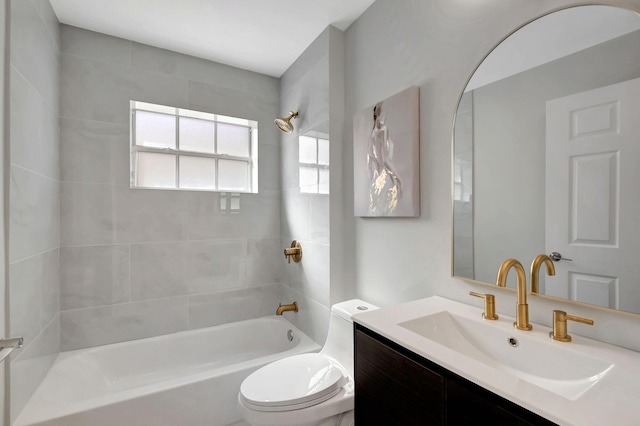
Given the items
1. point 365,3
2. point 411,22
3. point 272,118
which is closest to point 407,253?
point 411,22

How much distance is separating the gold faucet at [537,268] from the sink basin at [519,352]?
153 mm

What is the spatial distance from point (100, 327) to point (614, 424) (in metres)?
2.44

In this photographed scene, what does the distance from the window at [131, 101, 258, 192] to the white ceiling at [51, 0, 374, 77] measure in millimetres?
464

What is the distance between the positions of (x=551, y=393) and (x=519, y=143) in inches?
30.1

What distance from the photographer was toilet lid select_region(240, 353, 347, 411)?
1216 mm

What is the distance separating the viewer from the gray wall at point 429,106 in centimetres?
101

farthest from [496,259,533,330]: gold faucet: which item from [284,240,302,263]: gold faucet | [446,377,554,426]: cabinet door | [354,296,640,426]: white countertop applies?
[284,240,302,263]: gold faucet

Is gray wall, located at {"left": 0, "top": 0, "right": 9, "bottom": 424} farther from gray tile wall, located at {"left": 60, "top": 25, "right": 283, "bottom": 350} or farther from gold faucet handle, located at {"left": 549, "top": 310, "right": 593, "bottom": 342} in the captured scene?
gold faucet handle, located at {"left": 549, "top": 310, "right": 593, "bottom": 342}

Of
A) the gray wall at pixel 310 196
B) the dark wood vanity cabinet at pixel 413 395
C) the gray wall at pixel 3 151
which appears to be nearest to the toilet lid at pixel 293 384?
the dark wood vanity cabinet at pixel 413 395

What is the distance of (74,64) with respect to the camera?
1850 millimetres

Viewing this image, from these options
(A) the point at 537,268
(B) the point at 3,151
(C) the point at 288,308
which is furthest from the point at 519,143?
(B) the point at 3,151

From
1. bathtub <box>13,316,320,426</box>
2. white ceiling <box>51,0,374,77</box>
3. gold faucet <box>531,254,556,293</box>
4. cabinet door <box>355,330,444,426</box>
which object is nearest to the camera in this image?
cabinet door <box>355,330,444,426</box>

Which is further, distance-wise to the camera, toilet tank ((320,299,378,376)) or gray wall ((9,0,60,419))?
toilet tank ((320,299,378,376))

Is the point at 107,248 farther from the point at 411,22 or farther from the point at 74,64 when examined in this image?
the point at 411,22
